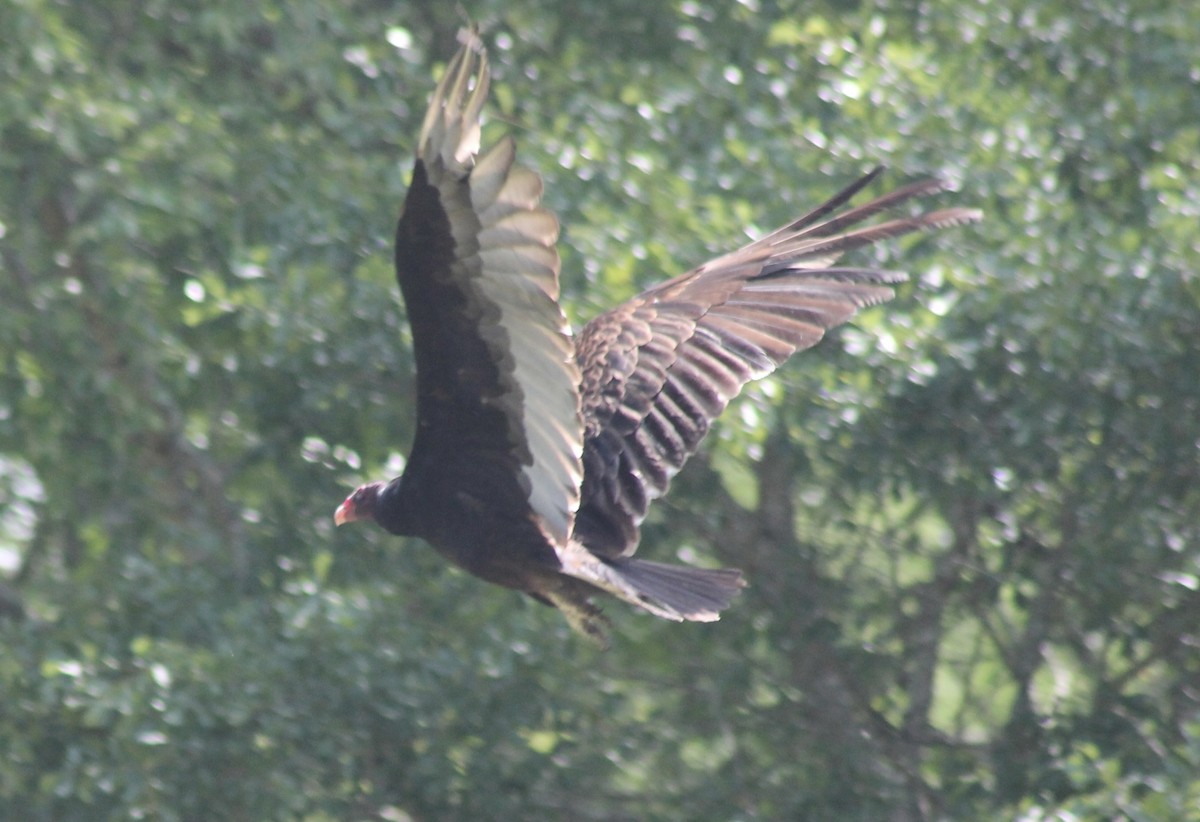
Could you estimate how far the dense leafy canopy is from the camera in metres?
4.94

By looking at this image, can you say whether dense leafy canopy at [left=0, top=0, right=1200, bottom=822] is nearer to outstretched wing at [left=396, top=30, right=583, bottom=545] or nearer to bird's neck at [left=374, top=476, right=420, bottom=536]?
bird's neck at [left=374, top=476, right=420, bottom=536]

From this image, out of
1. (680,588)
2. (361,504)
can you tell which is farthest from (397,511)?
(680,588)

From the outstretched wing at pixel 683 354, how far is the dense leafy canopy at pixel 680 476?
26.2 inches

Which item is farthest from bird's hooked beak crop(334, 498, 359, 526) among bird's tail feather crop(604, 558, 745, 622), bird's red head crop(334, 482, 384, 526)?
bird's tail feather crop(604, 558, 745, 622)

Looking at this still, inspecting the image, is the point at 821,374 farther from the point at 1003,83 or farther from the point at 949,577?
the point at 1003,83

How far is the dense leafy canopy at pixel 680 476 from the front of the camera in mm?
4941

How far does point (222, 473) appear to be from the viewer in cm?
571

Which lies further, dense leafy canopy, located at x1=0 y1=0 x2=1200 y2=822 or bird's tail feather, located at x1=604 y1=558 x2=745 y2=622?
dense leafy canopy, located at x1=0 y1=0 x2=1200 y2=822

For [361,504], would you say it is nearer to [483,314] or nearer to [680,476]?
[483,314]

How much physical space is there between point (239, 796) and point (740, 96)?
8.04 feet

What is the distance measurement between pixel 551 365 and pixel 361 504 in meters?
0.92

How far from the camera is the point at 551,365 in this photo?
330 cm

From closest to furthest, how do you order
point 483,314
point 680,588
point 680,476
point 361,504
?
point 483,314 < point 680,588 < point 361,504 < point 680,476

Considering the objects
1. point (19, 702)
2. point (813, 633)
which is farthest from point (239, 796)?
point (813, 633)
